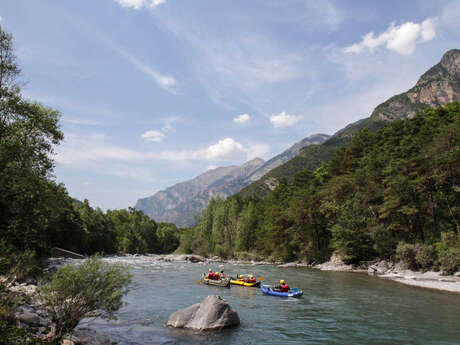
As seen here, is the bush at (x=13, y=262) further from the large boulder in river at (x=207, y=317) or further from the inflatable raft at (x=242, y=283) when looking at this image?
the inflatable raft at (x=242, y=283)

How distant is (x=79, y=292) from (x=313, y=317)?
13568mm

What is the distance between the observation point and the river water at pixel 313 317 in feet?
47.6

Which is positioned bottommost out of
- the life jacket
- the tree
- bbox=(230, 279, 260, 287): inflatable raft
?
bbox=(230, 279, 260, 287): inflatable raft

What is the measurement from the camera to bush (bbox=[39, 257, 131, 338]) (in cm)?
1088

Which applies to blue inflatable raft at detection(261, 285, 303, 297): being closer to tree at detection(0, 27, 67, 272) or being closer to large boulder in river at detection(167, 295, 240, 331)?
large boulder in river at detection(167, 295, 240, 331)

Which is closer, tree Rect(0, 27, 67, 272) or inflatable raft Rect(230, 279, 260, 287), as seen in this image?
tree Rect(0, 27, 67, 272)

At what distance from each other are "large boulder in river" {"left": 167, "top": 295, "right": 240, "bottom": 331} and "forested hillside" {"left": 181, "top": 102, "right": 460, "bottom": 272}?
2599cm

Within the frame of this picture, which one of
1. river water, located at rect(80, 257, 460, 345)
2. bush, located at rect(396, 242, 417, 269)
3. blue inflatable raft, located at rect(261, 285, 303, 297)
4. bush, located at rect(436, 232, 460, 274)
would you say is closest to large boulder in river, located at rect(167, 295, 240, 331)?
river water, located at rect(80, 257, 460, 345)

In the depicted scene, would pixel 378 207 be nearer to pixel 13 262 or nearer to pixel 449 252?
pixel 449 252

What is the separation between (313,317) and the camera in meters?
18.6

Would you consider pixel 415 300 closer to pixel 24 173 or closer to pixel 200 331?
pixel 200 331

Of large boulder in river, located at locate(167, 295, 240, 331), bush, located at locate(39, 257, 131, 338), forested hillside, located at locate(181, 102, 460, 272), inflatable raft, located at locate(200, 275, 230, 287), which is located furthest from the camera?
forested hillside, located at locate(181, 102, 460, 272)

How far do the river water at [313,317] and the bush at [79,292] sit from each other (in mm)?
3346

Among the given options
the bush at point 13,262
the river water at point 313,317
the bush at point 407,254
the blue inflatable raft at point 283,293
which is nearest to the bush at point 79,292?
the river water at point 313,317
